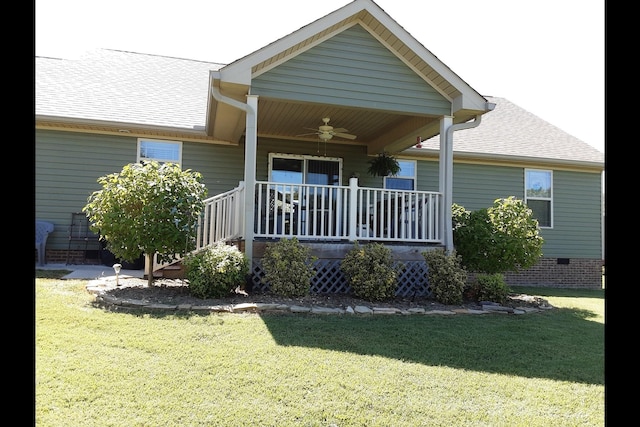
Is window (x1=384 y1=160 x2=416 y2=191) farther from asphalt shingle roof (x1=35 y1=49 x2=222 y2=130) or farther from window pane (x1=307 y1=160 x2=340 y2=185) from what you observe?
asphalt shingle roof (x1=35 y1=49 x2=222 y2=130)

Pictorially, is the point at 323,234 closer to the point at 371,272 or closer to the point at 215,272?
the point at 371,272

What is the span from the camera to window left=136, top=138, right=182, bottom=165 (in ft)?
32.0

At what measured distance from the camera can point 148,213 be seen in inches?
242

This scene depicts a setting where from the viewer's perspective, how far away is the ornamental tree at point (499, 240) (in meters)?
7.38

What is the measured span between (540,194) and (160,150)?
10043 millimetres

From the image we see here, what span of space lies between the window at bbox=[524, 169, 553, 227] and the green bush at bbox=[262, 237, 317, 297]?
7998 millimetres

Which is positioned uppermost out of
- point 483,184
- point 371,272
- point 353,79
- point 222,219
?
point 353,79

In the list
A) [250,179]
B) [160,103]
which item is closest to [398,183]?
[250,179]

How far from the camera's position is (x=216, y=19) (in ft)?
15.0

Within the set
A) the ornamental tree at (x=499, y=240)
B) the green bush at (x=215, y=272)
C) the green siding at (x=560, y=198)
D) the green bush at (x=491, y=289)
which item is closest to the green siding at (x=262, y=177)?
the green siding at (x=560, y=198)

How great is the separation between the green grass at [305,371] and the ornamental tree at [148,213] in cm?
117

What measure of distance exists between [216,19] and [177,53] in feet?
39.0

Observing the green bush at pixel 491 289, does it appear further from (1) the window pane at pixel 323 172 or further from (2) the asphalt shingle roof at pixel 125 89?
(2) the asphalt shingle roof at pixel 125 89
